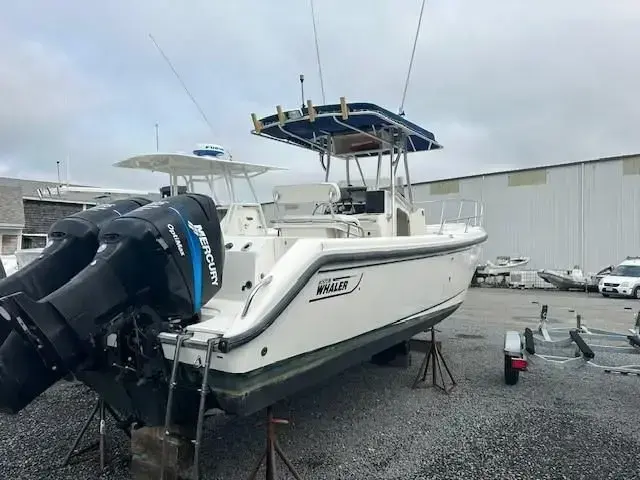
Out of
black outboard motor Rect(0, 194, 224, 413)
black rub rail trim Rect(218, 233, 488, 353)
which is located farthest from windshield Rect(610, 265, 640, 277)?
black outboard motor Rect(0, 194, 224, 413)

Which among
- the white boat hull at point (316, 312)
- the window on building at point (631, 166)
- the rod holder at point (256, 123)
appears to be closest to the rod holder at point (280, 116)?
the rod holder at point (256, 123)

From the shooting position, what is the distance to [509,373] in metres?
4.91

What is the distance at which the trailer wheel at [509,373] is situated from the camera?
15.9 feet

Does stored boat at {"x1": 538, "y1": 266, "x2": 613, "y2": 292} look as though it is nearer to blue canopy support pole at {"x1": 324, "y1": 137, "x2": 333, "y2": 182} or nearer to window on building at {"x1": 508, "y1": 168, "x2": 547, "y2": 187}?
window on building at {"x1": 508, "y1": 168, "x2": 547, "y2": 187}

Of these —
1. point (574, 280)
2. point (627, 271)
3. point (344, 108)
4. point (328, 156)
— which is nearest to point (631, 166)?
point (627, 271)

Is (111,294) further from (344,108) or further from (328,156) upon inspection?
(328,156)

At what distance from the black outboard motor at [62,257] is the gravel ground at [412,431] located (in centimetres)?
127

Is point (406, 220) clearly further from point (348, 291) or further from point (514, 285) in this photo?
point (514, 285)

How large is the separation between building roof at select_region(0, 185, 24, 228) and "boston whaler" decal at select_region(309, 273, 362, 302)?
1636 centimetres

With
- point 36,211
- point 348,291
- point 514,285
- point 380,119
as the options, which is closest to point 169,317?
point 348,291

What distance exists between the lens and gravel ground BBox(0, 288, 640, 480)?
10.6ft

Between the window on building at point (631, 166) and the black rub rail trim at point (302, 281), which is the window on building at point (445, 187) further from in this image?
the black rub rail trim at point (302, 281)

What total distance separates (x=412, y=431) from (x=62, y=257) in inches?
110

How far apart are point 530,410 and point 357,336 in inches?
72.8
